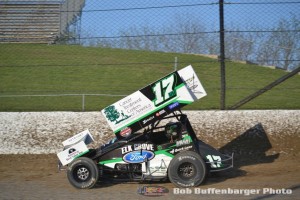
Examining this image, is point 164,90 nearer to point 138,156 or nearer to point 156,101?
point 156,101

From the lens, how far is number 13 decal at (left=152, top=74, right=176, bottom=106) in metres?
8.96

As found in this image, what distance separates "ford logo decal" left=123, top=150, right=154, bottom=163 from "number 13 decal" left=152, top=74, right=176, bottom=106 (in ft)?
3.52

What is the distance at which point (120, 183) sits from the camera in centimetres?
964

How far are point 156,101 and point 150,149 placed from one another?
1042 mm

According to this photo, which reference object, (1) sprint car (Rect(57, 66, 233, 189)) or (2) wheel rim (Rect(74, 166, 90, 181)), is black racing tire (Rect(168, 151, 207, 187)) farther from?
(2) wheel rim (Rect(74, 166, 90, 181))

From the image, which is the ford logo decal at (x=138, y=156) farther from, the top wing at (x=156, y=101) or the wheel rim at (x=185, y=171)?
the wheel rim at (x=185, y=171)

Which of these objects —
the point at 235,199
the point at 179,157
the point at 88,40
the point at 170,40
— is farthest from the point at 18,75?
the point at 235,199

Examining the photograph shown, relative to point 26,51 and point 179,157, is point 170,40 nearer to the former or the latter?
point 179,157

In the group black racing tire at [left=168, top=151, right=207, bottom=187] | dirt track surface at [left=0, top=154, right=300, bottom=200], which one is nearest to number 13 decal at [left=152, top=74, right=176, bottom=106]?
black racing tire at [left=168, top=151, right=207, bottom=187]

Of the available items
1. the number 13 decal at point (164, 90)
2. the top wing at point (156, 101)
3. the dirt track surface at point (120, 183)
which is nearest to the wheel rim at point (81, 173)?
the dirt track surface at point (120, 183)

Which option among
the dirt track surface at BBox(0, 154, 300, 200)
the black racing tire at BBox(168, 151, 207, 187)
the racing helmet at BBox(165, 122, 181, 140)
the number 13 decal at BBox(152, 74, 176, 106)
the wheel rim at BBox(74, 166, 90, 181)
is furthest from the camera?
the racing helmet at BBox(165, 122, 181, 140)

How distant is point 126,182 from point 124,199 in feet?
5.36

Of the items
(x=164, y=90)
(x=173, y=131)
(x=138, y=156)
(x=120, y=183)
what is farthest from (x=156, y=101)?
(x=120, y=183)

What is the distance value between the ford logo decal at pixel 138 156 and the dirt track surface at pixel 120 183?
557mm
